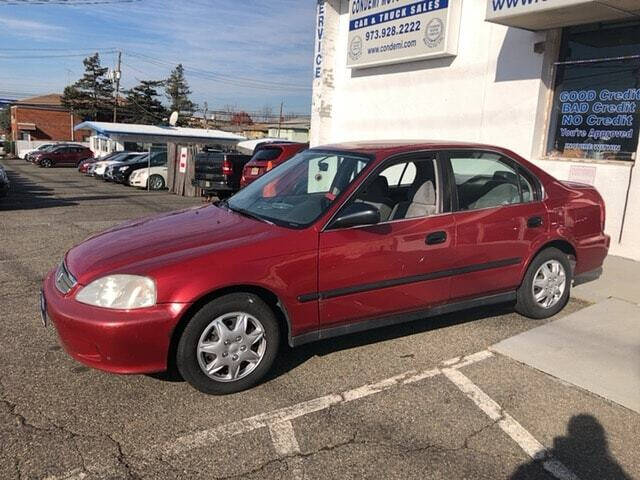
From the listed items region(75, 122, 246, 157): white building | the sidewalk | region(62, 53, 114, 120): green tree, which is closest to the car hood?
the sidewalk

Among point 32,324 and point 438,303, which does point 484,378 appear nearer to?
point 438,303

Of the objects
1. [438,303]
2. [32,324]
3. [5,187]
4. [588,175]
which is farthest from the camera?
[5,187]

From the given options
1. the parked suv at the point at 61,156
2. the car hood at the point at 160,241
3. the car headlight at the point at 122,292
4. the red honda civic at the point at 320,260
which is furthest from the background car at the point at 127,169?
the car headlight at the point at 122,292

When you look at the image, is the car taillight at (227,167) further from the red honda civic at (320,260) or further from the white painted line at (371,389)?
the white painted line at (371,389)

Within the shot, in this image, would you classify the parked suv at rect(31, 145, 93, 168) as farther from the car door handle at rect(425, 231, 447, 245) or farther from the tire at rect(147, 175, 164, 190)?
the car door handle at rect(425, 231, 447, 245)

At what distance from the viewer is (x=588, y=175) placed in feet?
24.6

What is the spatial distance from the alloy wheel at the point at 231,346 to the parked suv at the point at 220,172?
40.3 feet

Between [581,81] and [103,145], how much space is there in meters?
38.7

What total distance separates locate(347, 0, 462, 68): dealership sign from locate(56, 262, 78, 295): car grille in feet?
24.6

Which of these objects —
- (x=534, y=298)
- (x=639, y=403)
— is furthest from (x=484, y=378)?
(x=534, y=298)

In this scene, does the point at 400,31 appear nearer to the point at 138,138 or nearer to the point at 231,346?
the point at 231,346

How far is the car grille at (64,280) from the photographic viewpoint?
3357mm

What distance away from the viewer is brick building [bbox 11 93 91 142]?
60.2 m

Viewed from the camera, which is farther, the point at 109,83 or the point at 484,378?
the point at 109,83
